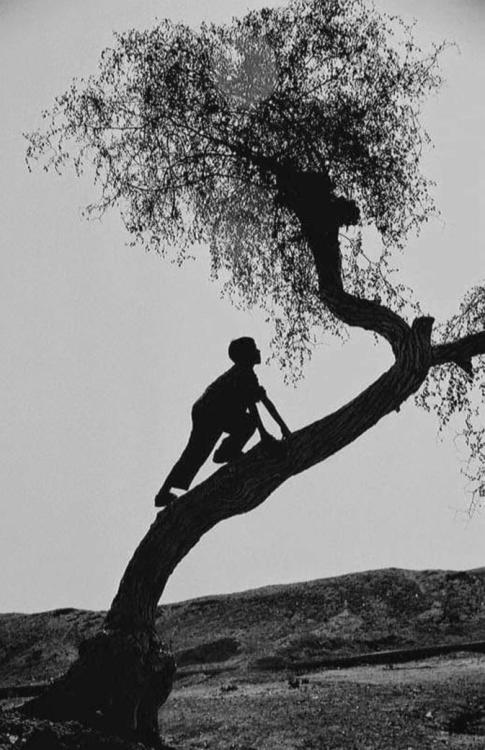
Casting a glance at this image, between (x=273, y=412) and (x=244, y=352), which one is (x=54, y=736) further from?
(x=244, y=352)

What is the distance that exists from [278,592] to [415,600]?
2.87m

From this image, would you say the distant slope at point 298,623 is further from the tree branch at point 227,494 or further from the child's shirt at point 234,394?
the child's shirt at point 234,394

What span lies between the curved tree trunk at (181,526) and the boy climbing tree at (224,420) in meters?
0.19

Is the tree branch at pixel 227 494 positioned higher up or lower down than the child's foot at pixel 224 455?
lower down

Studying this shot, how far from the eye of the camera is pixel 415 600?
17297 millimetres

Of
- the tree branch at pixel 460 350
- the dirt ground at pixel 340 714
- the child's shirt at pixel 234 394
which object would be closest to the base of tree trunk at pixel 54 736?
the dirt ground at pixel 340 714

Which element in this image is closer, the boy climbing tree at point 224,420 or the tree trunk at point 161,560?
the tree trunk at point 161,560

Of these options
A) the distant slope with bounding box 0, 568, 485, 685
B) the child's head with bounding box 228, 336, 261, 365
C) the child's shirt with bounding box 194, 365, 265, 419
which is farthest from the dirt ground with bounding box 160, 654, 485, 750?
the child's head with bounding box 228, 336, 261, 365

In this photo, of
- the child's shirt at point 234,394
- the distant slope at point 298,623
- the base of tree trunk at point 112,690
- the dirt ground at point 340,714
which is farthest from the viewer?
the distant slope at point 298,623

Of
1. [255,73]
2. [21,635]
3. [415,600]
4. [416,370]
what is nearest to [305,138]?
[255,73]

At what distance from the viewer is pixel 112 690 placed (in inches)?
338

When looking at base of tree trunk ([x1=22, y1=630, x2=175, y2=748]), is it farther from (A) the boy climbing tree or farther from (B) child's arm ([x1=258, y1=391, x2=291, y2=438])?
(B) child's arm ([x1=258, y1=391, x2=291, y2=438])

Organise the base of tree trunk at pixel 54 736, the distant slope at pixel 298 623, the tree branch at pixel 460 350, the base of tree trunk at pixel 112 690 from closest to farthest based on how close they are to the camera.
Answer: the base of tree trunk at pixel 54 736 → the base of tree trunk at pixel 112 690 → the tree branch at pixel 460 350 → the distant slope at pixel 298 623

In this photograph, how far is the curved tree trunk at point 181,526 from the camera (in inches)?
338
